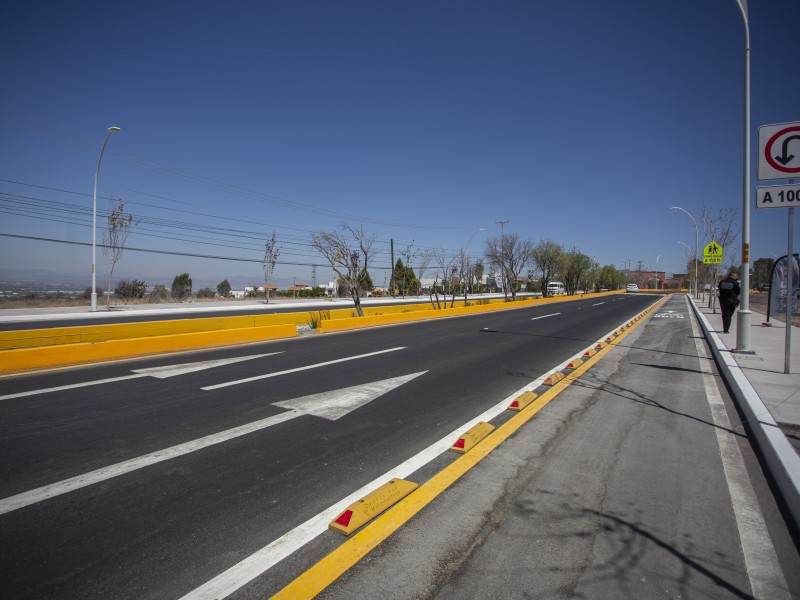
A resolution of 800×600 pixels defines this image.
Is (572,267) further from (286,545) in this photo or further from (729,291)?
(286,545)

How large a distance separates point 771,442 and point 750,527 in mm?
1517

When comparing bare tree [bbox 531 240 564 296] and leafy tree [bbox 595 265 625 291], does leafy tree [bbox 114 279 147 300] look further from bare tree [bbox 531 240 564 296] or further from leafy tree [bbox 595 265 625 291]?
leafy tree [bbox 595 265 625 291]

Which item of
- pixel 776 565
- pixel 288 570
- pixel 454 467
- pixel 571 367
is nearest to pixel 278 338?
pixel 571 367

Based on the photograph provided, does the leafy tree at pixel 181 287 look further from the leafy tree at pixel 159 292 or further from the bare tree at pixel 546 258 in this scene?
the bare tree at pixel 546 258

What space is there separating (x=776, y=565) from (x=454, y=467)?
2.12m

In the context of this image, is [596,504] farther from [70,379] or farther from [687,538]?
[70,379]

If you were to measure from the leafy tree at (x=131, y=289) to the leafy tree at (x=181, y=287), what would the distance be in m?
3.03

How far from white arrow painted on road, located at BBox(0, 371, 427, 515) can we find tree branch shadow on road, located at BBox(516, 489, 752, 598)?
2860 mm

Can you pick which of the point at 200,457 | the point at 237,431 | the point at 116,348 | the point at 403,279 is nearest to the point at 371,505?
the point at 200,457

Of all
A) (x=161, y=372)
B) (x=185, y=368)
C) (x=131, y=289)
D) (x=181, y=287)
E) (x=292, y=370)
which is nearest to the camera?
(x=161, y=372)

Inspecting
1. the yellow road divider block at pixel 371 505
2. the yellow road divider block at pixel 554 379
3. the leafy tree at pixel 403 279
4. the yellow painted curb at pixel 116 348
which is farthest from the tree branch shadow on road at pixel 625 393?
the leafy tree at pixel 403 279

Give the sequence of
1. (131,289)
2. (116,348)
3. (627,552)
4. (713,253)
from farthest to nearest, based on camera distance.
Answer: (131,289) < (713,253) < (116,348) < (627,552)

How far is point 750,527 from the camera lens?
280 cm

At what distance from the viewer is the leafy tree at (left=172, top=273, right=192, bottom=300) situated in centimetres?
4242
